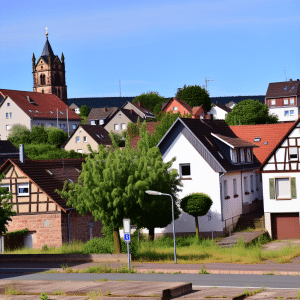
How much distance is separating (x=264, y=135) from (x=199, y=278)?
29.0 metres

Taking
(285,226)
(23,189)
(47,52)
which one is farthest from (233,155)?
(47,52)

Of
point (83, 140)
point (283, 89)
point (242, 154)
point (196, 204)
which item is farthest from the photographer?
point (283, 89)

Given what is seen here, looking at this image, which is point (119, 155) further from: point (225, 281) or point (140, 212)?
point (225, 281)

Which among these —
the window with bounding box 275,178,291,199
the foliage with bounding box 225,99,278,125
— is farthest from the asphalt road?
the foliage with bounding box 225,99,278,125

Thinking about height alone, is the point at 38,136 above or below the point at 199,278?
above

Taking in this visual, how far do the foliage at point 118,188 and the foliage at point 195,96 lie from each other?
90.3 m

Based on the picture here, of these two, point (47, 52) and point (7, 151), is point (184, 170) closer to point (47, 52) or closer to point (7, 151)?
point (7, 151)

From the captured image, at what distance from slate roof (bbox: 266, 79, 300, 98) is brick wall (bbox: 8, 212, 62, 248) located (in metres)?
95.6

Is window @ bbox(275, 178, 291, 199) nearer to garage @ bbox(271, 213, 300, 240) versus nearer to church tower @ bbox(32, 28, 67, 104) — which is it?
garage @ bbox(271, 213, 300, 240)

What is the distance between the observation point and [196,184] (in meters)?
A: 41.9

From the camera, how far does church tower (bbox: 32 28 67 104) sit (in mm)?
161750

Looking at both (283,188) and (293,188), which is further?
(283,188)

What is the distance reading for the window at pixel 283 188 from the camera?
40.7 metres

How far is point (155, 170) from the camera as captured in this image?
35438 mm
